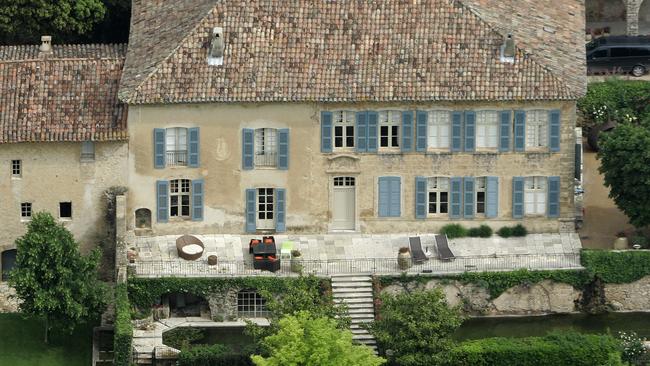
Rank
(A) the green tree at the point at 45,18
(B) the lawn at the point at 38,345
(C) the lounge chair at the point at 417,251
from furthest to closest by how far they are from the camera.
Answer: (A) the green tree at the point at 45,18
(C) the lounge chair at the point at 417,251
(B) the lawn at the point at 38,345

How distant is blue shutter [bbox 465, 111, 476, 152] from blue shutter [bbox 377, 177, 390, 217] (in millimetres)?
3474

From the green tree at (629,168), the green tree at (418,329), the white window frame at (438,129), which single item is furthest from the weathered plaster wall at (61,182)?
the green tree at (629,168)

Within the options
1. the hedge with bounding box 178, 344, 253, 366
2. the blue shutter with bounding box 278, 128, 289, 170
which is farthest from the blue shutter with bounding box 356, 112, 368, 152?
the hedge with bounding box 178, 344, 253, 366

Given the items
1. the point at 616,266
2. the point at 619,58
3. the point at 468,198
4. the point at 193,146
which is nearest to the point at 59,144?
the point at 193,146

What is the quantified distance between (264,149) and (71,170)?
7.66 metres

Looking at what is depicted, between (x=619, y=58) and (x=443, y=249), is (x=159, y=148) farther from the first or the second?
(x=619, y=58)

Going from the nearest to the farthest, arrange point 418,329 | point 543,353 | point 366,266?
point 418,329, point 543,353, point 366,266

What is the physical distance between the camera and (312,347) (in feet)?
309

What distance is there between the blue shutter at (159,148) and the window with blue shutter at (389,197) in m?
8.73

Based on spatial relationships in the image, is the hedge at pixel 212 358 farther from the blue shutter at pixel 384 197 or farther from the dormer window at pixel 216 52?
the dormer window at pixel 216 52

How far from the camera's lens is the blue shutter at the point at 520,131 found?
344ft

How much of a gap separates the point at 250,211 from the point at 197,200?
2163mm

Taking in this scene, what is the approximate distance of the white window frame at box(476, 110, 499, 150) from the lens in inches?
4124

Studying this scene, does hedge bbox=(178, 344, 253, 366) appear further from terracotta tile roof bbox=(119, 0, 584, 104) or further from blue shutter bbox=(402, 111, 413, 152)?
blue shutter bbox=(402, 111, 413, 152)
